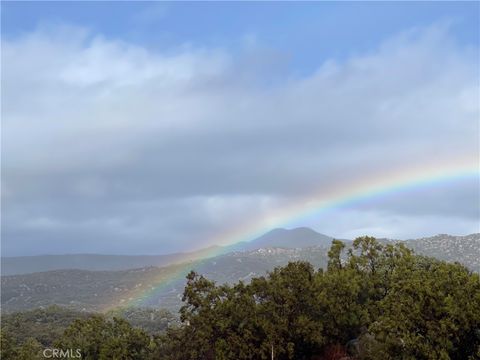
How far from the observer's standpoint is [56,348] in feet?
206

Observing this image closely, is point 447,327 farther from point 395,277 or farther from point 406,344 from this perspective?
point 395,277

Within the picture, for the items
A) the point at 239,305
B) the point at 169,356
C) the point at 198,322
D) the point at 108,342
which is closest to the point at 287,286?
the point at 239,305

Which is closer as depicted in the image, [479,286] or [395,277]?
[479,286]

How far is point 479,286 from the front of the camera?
40.3 m

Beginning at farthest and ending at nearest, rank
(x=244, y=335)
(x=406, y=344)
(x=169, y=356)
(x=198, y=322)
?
(x=169, y=356) < (x=198, y=322) < (x=244, y=335) < (x=406, y=344)

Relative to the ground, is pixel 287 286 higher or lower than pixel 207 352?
higher

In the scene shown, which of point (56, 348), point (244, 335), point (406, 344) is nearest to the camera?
point (406, 344)

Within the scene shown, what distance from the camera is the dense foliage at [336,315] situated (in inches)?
1487

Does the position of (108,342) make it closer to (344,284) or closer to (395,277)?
(344,284)

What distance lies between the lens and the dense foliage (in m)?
37.8

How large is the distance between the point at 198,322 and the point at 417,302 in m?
20.0

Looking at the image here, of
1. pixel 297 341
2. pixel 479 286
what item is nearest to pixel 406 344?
pixel 479 286

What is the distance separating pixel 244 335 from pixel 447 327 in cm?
1662

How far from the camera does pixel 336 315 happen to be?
159ft
